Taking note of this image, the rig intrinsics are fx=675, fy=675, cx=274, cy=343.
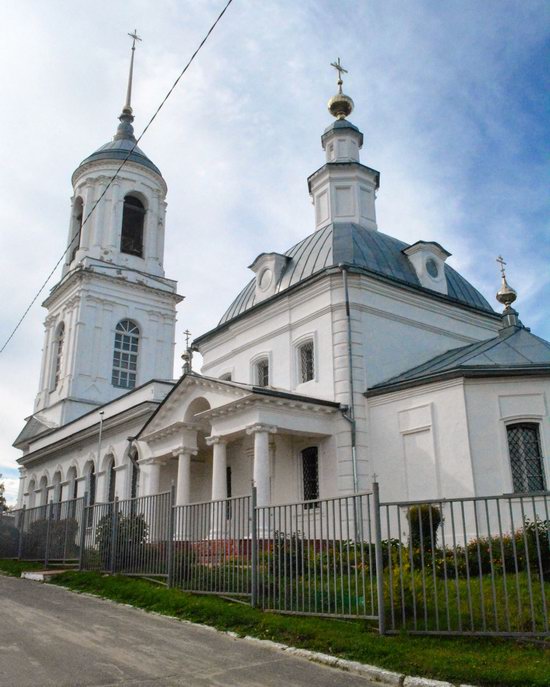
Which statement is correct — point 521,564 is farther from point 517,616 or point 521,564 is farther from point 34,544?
point 34,544

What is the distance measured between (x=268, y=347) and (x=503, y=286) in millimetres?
8212

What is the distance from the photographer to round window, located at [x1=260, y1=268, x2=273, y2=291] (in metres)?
23.6

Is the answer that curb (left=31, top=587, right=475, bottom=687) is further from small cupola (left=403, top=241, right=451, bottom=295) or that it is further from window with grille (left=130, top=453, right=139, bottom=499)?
window with grille (left=130, top=453, right=139, bottom=499)

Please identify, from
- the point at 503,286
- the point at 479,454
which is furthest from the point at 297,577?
the point at 503,286

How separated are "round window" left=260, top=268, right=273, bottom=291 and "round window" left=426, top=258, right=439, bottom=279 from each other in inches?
211

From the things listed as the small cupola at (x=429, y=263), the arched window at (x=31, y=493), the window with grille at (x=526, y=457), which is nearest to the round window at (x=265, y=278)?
the small cupola at (x=429, y=263)

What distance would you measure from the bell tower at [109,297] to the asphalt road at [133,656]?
26450mm

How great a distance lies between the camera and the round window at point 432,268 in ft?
74.9

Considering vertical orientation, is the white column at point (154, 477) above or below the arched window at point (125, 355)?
below

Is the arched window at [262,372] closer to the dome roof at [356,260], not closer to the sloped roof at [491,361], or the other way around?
the dome roof at [356,260]

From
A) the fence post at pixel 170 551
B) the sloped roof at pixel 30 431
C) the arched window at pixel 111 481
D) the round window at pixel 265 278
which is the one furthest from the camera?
the sloped roof at pixel 30 431

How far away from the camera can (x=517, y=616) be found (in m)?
7.56

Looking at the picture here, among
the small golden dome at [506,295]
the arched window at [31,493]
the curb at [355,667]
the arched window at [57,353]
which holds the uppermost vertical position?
the arched window at [57,353]

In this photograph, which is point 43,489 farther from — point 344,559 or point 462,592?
point 462,592
